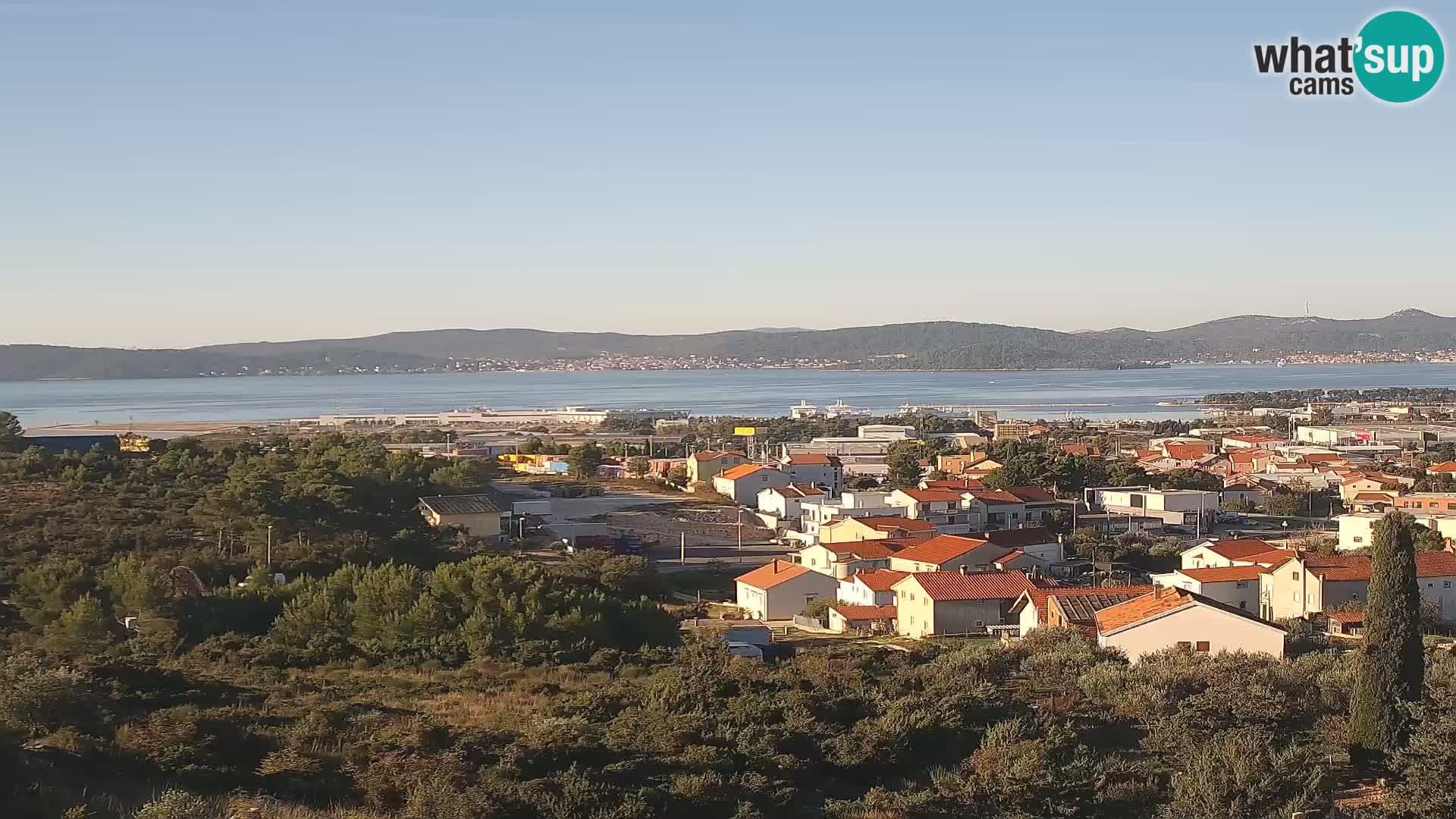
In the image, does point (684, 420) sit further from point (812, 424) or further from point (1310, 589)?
point (1310, 589)

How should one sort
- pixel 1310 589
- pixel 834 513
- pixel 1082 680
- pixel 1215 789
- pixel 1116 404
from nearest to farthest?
pixel 1215 789 < pixel 1082 680 < pixel 1310 589 < pixel 834 513 < pixel 1116 404

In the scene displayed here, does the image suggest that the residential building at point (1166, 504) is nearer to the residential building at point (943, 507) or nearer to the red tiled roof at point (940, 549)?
the residential building at point (943, 507)

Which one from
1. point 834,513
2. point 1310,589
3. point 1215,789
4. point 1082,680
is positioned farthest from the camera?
point 834,513

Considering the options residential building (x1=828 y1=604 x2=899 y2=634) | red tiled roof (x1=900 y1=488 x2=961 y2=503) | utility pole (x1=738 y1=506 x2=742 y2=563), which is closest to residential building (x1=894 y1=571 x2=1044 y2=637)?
residential building (x1=828 y1=604 x2=899 y2=634)

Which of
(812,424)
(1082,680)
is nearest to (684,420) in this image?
(812,424)

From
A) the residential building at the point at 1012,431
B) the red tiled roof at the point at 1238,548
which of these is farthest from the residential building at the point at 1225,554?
the residential building at the point at 1012,431

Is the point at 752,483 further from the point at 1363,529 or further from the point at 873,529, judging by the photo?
the point at 1363,529

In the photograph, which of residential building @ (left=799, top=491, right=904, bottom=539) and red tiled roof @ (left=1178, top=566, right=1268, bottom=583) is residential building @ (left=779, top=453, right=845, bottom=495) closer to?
residential building @ (left=799, top=491, right=904, bottom=539)
